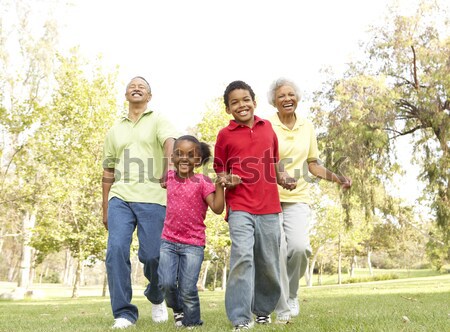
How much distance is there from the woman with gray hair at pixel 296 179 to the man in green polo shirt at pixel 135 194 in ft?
4.11

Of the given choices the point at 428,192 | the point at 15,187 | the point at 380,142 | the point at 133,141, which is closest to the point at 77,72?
the point at 15,187

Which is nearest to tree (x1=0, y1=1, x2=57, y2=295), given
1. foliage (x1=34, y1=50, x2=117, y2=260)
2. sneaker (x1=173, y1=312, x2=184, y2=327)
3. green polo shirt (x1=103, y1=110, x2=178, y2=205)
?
foliage (x1=34, y1=50, x2=117, y2=260)

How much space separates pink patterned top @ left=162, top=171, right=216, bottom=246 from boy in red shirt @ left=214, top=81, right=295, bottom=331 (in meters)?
0.30

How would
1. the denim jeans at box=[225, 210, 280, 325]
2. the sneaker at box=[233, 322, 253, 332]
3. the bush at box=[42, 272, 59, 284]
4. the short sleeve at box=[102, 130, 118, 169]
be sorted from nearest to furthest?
the sneaker at box=[233, 322, 253, 332] < the denim jeans at box=[225, 210, 280, 325] < the short sleeve at box=[102, 130, 118, 169] < the bush at box=[42, 272, 59, 284]

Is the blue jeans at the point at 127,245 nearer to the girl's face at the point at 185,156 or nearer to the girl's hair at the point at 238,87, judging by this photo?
the girl's face at the point at 185,156

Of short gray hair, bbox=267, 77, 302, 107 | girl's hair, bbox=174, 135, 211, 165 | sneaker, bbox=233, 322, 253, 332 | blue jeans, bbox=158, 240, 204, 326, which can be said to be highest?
short gray hair, bbox=267, 77, 302, 107

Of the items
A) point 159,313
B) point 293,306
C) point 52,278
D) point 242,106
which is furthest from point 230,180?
point 52,278

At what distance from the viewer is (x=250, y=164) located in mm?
4590

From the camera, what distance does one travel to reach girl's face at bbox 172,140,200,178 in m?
4.95

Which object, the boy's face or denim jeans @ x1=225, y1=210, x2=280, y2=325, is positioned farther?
the boy's face

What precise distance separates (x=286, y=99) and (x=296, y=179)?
37.5 inches

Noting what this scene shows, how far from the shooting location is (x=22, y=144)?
1534cm

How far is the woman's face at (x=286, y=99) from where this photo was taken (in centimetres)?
554

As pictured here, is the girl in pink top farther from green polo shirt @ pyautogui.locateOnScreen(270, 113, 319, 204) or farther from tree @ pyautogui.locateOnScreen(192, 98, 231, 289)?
tree @ pyautogui.locateOnScreen(192, 98, 231, 289)
